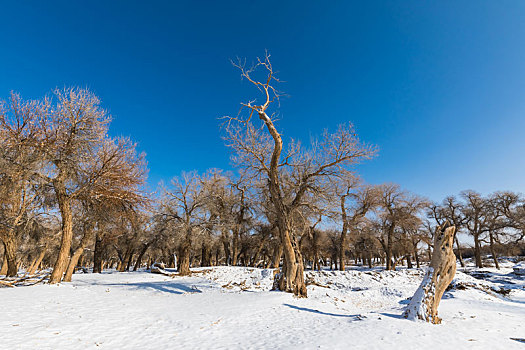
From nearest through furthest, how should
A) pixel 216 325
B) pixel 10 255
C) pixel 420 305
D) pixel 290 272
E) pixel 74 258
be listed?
1. pixel 216 325
2. pixel 420 305
3. pixel 290 272
4. pixel 74 258
5. pixel 10 255

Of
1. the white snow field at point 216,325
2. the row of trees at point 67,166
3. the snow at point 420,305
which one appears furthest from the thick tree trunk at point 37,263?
the snow at point 420,305

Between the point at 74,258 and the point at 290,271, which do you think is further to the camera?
the point at 74,258

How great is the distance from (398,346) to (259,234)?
25.9 meters

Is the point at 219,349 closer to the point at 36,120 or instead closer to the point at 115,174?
the point at 115,174

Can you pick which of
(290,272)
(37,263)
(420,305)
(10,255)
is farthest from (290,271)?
(37,263)

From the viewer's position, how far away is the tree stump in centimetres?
850

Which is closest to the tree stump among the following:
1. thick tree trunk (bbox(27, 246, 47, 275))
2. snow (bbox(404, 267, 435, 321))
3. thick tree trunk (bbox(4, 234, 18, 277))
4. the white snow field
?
snow (bbox(404, 267, 435, 321))

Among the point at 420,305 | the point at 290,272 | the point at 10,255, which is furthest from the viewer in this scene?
the point at 10,255

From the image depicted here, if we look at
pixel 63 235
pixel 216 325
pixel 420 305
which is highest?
pixel 63 235

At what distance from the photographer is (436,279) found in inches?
352

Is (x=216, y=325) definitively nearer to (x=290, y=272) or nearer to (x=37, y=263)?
(x=290, y=272)

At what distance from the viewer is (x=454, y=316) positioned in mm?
10008

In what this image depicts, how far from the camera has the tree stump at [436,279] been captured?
8.50m

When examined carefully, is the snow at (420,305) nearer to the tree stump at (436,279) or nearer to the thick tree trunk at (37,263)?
the tree stump at (436,279)
